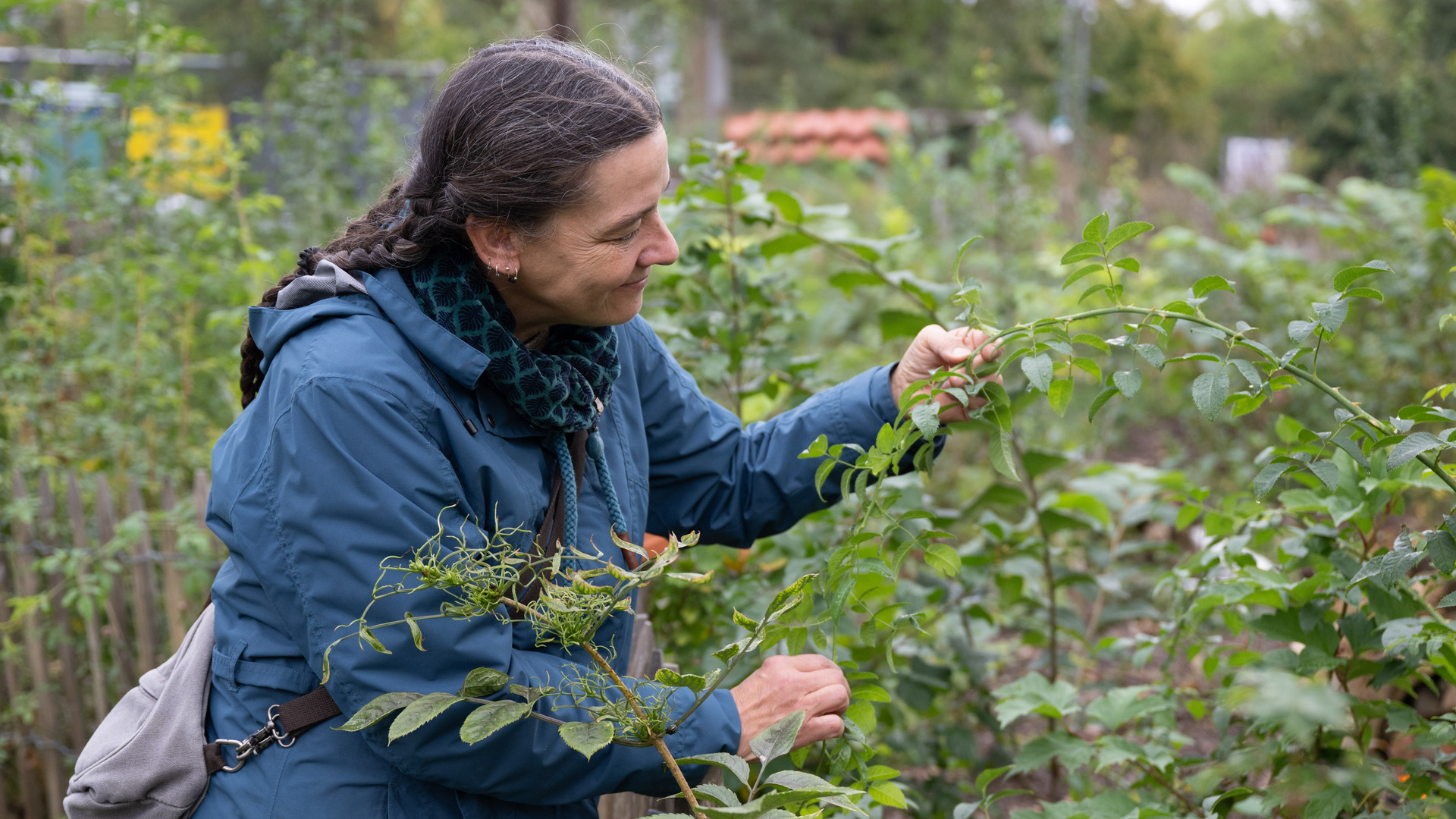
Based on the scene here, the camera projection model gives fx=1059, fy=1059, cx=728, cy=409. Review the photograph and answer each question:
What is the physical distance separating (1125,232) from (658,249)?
0.65 m

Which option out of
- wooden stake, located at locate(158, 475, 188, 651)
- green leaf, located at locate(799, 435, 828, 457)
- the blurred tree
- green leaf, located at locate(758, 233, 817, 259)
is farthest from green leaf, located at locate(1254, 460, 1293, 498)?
the blurred tree

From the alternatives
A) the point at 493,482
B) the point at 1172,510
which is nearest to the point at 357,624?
the point at 493,482

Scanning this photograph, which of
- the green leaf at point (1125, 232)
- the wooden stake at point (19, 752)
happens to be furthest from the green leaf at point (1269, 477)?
the wooden stake at point (19, 752)

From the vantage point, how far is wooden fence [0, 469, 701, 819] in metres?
2.70

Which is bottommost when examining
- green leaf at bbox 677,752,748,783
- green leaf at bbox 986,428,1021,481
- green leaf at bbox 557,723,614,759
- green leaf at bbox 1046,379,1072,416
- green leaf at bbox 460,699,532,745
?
green leaf at bbox 677,752,748,783

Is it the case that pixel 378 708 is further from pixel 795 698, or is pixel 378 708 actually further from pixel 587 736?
pixel 795 698

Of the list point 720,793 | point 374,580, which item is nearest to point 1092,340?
point 720,793

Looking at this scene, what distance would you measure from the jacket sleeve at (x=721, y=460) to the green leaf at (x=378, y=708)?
2.42 ft

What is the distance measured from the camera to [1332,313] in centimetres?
126

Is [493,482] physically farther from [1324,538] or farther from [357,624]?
[1324,538]

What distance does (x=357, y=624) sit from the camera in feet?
4.12

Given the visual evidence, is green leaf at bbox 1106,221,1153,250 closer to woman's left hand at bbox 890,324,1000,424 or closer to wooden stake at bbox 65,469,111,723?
woman's left hand at bbox 890,324,1000,424

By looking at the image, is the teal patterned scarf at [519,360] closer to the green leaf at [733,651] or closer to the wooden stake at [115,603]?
the green leaf at [733,651]

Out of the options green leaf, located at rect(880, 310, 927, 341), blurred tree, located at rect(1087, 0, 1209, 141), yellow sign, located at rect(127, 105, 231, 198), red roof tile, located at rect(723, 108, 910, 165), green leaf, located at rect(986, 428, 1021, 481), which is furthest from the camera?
blurred tree, located at rect(1087, 0, 1209, 141)
